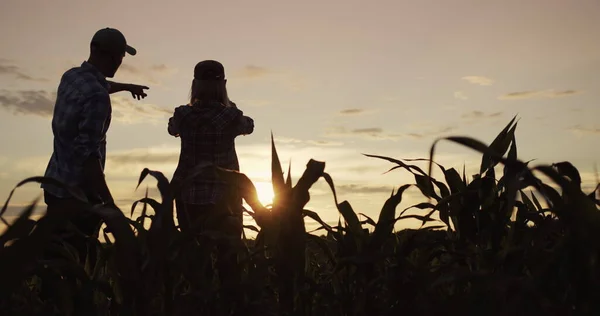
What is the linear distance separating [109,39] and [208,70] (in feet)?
→ 3.87

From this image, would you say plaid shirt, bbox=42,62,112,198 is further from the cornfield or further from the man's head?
the cornfield

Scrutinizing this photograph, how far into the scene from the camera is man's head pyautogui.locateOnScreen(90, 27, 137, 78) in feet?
17.6

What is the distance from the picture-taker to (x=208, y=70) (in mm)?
6336

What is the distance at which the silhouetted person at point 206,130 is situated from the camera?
636cm

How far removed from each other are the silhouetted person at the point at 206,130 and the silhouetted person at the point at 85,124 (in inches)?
39.6

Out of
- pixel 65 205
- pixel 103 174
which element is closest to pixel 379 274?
pixel 65 205

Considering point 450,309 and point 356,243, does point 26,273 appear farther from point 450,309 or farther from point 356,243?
point 450,309

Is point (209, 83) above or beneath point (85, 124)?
above

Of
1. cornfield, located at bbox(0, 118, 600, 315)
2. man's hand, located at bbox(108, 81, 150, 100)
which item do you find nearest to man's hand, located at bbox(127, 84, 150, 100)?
man's hand, located at bbox(108, 81, 150, 100)

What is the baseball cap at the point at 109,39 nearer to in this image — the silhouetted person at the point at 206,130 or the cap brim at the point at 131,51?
the cap brim at the point at 131,51

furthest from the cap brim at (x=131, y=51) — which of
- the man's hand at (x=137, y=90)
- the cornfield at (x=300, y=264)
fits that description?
the cornfield at (x=300, y=264)

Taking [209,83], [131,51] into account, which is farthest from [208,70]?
[131,51]

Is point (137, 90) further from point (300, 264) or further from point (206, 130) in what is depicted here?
point (300, 264)

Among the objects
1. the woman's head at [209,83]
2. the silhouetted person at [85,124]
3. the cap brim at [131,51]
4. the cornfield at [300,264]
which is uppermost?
the cap brim at [131,51]
